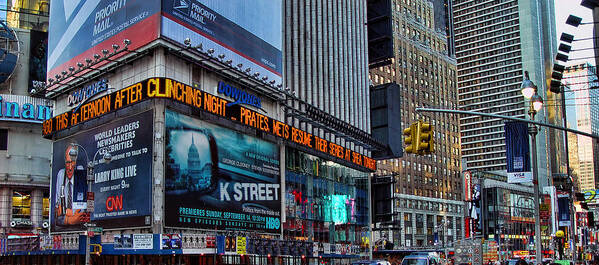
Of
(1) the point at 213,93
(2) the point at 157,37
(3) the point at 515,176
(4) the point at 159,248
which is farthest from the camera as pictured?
(1) the point at 213,93

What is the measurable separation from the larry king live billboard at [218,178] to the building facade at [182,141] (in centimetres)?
8

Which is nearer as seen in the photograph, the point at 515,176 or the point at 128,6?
the point at 515,176

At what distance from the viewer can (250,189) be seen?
5003 cm

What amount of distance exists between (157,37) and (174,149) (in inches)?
296

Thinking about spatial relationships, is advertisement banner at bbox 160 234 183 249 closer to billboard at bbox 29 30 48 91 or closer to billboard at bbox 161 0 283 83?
billboard at bbox 161 0 283 83

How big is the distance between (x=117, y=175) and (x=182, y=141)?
204 inches

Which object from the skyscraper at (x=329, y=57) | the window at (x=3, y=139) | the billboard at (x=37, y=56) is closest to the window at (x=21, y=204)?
the window at (x=3, y=139)

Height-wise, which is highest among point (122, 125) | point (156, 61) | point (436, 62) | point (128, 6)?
point (436, 62)

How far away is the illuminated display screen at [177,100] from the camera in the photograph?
43.1 metres

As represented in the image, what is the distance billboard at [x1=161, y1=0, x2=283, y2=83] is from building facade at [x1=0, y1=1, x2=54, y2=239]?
21862 mm

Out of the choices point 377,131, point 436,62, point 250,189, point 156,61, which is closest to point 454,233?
point 436,62

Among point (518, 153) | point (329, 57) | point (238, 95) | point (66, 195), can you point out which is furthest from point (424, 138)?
point (329, 57)

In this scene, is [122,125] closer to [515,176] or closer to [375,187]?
[515,176]

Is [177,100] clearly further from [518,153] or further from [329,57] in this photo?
[329,57]
